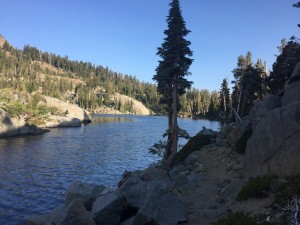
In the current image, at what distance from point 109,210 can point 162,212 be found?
2.33 metres

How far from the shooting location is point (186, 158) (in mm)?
23203

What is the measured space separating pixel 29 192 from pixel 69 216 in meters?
16.5

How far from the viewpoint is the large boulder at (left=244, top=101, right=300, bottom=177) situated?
12.3 m

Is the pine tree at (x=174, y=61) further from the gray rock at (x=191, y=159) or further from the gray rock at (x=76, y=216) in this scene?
the gray rock at (x=76, y=216)

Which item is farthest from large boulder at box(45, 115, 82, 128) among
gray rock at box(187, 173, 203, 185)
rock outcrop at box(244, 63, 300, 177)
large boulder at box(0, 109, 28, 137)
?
rock outcrop at box(244, 63, 300, 177)

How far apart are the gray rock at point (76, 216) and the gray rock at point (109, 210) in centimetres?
160

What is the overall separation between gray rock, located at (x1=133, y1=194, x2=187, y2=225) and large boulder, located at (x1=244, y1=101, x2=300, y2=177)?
165 inches

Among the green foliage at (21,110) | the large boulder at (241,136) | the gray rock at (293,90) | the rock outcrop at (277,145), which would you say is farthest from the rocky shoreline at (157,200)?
the green foliage at (21,110)

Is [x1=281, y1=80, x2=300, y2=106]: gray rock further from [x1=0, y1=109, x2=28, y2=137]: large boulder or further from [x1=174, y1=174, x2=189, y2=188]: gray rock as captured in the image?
[x1=0, y1=109, x2=28, y2=137]: large boulder

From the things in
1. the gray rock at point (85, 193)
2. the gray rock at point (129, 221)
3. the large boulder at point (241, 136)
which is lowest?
the gray rock at point (129, 221)

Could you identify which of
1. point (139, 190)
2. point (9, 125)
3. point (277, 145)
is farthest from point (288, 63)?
point (9, 125)

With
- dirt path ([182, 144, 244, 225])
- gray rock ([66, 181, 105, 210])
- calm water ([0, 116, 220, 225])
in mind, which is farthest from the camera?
calm water ([0, 116, 220, 225])

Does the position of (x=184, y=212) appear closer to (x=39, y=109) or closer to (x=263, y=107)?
(x=263, y=107)

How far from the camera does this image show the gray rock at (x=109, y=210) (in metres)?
12.8
